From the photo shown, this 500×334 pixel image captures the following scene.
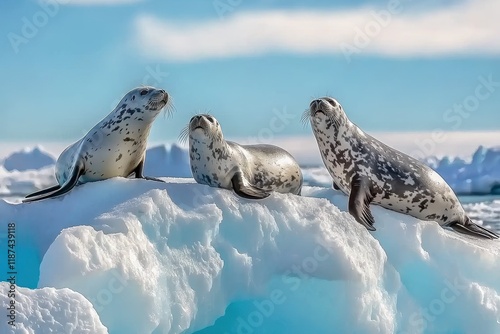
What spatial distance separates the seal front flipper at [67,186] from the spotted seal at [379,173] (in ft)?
7.96

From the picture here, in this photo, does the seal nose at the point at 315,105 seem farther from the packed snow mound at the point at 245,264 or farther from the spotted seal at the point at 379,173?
the packed snow mound at the point at 245,264

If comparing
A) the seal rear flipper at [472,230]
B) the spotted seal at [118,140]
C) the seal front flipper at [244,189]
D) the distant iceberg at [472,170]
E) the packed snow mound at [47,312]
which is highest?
the spotted seal at [118,140]

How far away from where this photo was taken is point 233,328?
23.2 feet

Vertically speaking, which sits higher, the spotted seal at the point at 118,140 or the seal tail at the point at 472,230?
the spotted seal at the point at 118,140

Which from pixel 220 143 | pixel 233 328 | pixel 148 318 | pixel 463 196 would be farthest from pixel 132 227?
pixel 463 196

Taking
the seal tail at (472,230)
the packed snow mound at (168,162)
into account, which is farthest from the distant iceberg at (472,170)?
the seal tail at (472,230)

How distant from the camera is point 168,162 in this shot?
81.1 ft

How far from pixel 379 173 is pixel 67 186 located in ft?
10.1

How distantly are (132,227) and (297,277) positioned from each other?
4.77 ft

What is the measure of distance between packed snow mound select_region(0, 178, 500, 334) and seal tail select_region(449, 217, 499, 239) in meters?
0.79

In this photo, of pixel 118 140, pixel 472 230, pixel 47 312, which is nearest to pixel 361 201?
pixel 472 230

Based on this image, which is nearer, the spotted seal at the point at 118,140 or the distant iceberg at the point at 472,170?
the spotted seal at the point at 118,140

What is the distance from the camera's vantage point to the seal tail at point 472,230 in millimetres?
8938

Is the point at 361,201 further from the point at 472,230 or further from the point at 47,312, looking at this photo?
the point at 47,312
